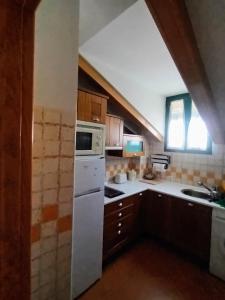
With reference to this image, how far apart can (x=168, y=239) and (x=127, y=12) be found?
263 cm

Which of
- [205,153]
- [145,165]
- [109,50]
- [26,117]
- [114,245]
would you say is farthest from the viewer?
[145,165]

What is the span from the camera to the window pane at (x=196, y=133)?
273 centimetres

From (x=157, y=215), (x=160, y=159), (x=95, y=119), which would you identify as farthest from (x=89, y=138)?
(x=160, y=159)

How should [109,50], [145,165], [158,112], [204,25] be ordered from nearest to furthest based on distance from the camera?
[204,25]
[109,50]
[158,112]
[145,165]

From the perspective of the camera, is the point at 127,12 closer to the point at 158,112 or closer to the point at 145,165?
the point at 158,112

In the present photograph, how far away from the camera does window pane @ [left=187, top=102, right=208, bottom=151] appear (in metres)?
2.73

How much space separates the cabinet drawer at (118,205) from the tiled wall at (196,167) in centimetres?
103

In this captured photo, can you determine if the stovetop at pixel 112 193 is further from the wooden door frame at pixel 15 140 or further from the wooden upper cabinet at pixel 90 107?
the wooden door frame at pixel 15 140

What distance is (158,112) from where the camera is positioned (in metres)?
3.01

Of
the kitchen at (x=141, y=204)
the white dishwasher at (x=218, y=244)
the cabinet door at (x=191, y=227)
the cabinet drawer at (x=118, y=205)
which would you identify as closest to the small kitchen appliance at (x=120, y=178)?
the kitchen at (x=141, y=204)

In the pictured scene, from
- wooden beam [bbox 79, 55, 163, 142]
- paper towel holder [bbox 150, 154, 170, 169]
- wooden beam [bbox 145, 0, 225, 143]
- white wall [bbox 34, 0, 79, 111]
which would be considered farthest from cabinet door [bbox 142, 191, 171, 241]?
white wall [bbox 34, 0, 79, 111]

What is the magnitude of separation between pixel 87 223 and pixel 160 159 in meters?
1.90

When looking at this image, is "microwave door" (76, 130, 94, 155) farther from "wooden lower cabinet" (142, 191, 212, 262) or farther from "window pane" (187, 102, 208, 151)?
"window pane" (187, 102, 208, 151)

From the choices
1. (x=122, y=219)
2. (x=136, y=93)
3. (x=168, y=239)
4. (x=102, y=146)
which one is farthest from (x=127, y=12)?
(x=168, y=239)
